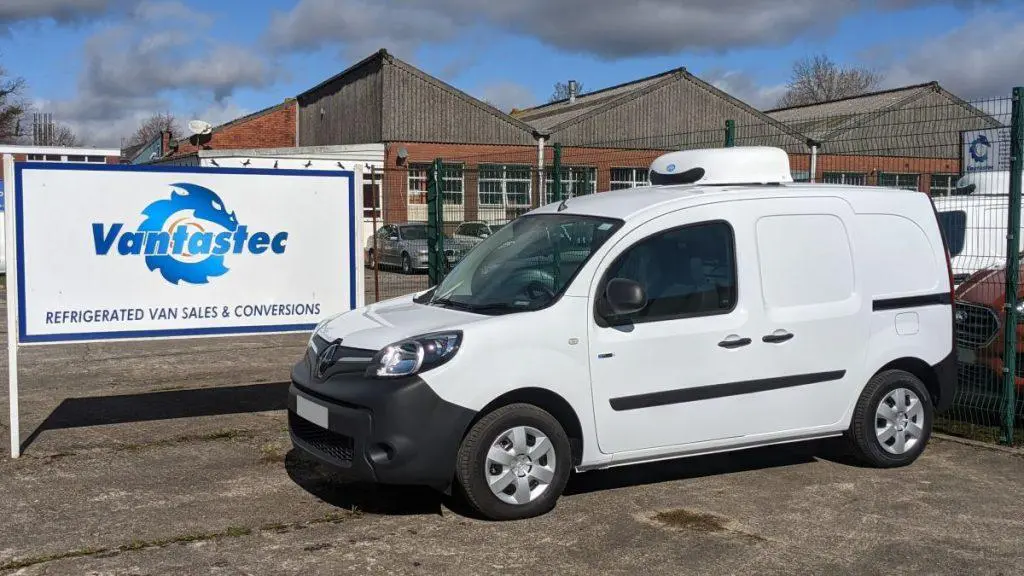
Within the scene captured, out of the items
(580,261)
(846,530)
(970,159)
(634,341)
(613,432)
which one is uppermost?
(970,159)

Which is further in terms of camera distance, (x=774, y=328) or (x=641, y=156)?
(x=641, y=156)

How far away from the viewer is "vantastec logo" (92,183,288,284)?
23.1ft

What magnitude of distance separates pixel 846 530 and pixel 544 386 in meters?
1.82

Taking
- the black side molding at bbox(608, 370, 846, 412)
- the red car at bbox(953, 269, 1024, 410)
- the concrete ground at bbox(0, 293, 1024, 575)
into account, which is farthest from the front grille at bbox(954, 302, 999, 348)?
the black side molding at bbox(608, 370, 846, 412)

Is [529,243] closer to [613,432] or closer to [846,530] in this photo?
[613,432]

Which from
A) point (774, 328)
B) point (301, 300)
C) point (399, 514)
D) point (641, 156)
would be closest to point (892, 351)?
point (774, 328)

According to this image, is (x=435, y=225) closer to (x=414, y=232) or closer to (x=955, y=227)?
(x=414, y=232)

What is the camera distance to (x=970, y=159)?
8.29 meters

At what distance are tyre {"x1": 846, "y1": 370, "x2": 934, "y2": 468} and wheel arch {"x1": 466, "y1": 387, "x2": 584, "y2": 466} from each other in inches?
80.2

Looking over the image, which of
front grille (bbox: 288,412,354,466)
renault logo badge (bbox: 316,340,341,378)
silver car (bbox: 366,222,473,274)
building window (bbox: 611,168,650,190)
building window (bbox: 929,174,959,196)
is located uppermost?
building window (bbox: 611,168,650,190)

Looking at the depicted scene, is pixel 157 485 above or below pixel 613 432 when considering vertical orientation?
below

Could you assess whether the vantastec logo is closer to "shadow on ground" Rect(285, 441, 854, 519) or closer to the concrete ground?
the concrete ground

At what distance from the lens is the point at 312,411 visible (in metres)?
5.59

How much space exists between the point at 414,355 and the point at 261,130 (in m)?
39.3
